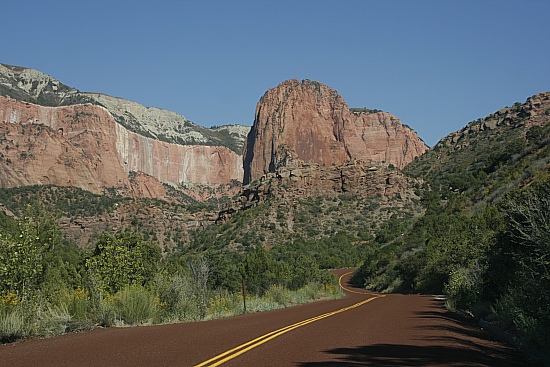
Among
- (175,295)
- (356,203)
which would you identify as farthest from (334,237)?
(175,295)

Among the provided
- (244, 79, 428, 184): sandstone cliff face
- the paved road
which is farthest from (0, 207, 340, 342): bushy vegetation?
(244, 79, 428, 184): sandstone cliff face

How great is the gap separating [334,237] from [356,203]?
1312cm

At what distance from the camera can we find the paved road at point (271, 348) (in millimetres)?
8875

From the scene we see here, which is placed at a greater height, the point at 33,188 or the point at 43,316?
the point at 33,188

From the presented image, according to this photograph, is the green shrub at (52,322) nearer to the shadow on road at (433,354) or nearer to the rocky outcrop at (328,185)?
the shadow on road at (433,354)

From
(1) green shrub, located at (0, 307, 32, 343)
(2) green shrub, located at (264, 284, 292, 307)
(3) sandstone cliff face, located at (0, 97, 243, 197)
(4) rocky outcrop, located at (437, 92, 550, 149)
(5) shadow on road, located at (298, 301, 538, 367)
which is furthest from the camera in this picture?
(3) sandstone cliff face, located at (0, 97, 243, 197)

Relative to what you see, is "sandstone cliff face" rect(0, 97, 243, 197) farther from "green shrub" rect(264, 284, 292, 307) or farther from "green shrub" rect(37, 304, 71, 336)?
"green shrub" rect(37, 304, 71, 336)

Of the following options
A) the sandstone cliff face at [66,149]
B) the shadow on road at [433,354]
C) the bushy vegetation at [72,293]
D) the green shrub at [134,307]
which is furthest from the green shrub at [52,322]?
the sandstone cliff face at [66,149]

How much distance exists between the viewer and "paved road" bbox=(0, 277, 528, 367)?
8875 millimetres

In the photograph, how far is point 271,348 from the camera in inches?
406

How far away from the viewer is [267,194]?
10662cm

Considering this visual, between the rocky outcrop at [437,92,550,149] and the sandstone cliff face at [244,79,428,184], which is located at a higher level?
the sandstone cliff face at [244,79,428,184]

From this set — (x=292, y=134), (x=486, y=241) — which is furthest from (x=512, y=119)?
(x=486, y=241)

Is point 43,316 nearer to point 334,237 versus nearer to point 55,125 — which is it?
point 334,237
